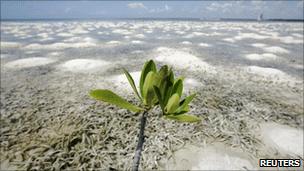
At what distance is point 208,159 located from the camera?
3.10 metres

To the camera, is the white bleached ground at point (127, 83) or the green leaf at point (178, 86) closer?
the green leaf at point (178, 86)

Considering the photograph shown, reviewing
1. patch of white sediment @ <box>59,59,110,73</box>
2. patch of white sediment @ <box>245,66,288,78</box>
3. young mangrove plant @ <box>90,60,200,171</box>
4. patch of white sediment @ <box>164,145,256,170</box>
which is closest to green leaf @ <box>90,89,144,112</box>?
young mangrove plant @ <box>90,60,200,171</box>

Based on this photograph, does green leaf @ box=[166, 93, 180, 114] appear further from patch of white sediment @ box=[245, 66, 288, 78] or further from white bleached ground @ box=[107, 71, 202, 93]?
patch of white sediment @ box=[245, 66, 288, 78]

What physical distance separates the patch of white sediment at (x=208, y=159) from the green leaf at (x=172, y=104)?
2315 mm

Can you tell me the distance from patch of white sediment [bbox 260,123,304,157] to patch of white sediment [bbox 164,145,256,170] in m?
0.84

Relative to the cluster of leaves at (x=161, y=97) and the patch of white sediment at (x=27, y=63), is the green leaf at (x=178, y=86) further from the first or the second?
the patch of white sediment at (x=27, y=63)

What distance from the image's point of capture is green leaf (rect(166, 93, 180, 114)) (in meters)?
0.90

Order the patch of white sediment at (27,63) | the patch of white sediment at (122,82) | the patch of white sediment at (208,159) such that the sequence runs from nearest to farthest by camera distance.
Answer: the patch of white sediment at (208,159)
the patch of white sediment at (122,82)
the patch of white sediment at (27,63)

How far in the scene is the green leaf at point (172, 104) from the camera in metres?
0.90

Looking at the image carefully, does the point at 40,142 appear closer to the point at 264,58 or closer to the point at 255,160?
the point at 255,160

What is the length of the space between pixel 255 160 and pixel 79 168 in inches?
115

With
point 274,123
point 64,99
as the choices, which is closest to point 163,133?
point 274,123

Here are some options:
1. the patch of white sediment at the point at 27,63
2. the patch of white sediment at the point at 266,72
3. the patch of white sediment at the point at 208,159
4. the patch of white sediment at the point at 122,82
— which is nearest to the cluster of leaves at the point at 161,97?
the patch of white sediment at the point at 208,159

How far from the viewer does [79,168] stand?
280cm
